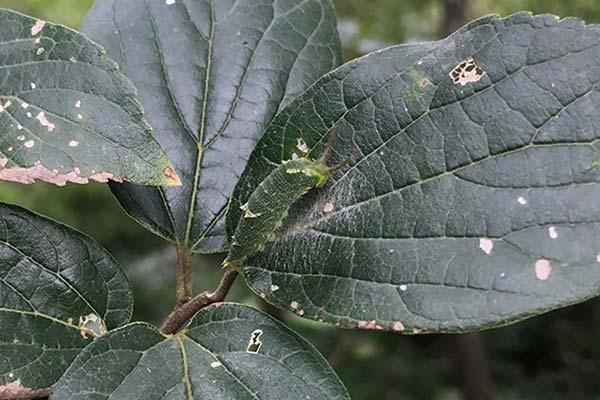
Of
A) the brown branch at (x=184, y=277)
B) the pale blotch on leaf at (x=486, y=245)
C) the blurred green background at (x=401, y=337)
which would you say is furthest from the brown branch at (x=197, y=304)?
the blurred green background at (x=401, y=337)

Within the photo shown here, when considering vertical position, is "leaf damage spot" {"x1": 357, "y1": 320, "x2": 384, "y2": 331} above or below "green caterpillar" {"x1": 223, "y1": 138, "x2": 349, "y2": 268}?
below

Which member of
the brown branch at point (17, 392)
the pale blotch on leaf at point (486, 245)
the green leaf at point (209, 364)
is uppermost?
the pale blotch on leaf at point (486, 245)

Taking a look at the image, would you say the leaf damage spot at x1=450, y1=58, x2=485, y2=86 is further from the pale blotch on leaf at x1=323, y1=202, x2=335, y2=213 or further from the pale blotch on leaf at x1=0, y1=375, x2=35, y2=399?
the pale blotch on leaf at x1=0, y1=375, x2=35, y2=399

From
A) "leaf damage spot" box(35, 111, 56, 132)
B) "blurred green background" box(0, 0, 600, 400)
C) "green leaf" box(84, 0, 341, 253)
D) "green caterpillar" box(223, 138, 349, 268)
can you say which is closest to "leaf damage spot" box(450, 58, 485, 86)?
"green caterpillar" box(223, 138, 349, 268)

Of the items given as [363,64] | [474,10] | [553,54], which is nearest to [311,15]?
[363,64]

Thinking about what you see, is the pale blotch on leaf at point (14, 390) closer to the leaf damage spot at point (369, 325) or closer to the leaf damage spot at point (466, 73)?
the leaf damage spot at point (369, 325)

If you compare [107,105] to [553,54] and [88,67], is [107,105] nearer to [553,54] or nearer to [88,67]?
[88,67]
